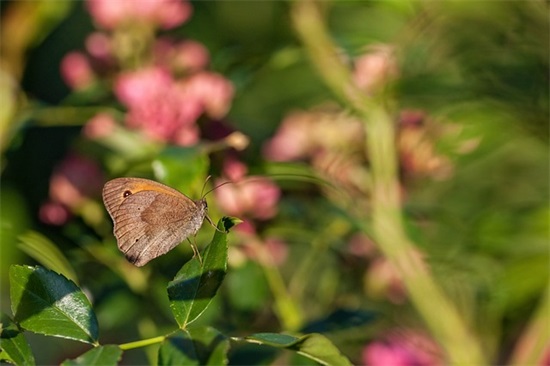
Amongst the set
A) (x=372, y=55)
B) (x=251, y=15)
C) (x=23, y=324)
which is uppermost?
(x=251, y=15)

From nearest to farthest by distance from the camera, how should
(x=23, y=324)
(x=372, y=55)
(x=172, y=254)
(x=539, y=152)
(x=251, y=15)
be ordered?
(x=23, y=324) → (x=172, y=254) → (x=372, y=55) → (x=539, y=152) → (x=251, y=15)

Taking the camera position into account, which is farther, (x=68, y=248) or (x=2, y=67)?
(x=2, y=67)

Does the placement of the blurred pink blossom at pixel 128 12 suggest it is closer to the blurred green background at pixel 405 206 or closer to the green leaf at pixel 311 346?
the blurred green background at pixel 405 206

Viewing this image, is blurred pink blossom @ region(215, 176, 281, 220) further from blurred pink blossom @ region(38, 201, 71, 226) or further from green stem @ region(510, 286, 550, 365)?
green stem @ region(510, 286, 550, 365)

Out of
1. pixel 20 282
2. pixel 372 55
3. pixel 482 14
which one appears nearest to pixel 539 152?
pixel 482 14

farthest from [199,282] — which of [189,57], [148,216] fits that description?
[189,57]

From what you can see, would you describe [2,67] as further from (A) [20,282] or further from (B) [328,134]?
(A) [20,282]

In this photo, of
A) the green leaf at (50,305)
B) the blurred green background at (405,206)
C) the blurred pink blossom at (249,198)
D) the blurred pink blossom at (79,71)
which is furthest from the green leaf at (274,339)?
the blurred pink blossom at (79,71)
